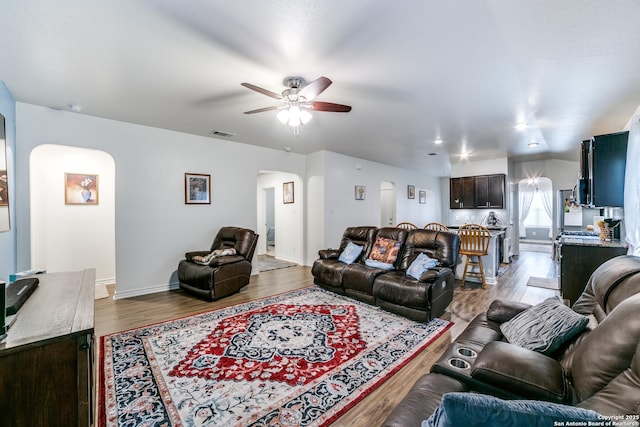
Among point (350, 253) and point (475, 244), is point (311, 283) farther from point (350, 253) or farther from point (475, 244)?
point (475, 244)

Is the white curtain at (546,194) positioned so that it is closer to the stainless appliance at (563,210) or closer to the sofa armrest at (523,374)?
the stainless appliance at (563,210)

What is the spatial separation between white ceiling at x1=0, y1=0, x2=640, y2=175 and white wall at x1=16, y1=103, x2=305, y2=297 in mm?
333

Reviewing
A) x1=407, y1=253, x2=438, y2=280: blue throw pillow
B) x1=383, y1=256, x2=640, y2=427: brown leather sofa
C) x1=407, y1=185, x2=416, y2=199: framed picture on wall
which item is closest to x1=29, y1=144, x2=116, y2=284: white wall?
x1=407, y1=253, x2=438, y2=280: blue throw pillow

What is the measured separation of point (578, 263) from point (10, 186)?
21.6ft

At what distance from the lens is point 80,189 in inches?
177

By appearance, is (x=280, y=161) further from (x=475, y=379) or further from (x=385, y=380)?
(x=475, y=379)

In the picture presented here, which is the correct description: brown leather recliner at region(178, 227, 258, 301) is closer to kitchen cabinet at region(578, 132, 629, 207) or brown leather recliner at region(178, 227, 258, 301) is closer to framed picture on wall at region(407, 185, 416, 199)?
kitchen cabinet at region(578, 132, 629, 207)

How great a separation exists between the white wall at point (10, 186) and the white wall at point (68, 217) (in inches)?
33.0

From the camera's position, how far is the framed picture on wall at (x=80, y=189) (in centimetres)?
440

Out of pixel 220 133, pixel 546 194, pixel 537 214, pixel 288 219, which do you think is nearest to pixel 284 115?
pixel 220 133

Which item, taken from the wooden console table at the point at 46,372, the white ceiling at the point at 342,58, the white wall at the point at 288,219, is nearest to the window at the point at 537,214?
the white ceiling at the point at 342,58

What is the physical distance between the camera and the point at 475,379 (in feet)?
4.10

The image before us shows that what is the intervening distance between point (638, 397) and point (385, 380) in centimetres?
154

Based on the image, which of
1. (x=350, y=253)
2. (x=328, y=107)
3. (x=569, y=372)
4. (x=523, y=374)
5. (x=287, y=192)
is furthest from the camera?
(x=287, y=192)
